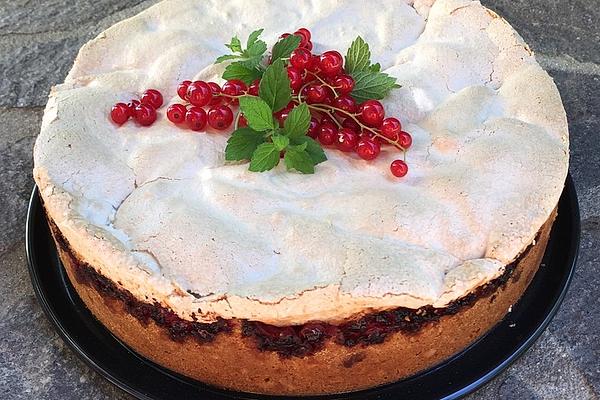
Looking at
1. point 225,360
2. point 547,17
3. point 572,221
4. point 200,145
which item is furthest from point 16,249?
point 547,17

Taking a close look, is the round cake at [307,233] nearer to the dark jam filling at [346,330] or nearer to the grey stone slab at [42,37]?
the dark jam filling at [346,330]

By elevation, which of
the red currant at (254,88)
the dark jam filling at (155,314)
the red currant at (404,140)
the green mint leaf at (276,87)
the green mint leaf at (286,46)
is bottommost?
the dark jam filling at (155,314)

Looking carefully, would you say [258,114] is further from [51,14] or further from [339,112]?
[51,14]

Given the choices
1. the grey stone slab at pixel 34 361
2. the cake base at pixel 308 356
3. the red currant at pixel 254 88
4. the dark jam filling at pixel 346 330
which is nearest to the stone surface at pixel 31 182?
the grey stone slab at pixel 34 361

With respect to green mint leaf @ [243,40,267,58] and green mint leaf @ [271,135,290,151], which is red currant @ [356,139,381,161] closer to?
green mint leaf @ [271,135,290,151]

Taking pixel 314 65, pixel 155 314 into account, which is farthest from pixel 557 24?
pixel 155 314

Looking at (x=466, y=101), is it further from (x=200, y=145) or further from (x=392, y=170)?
(x=200, y=145)
